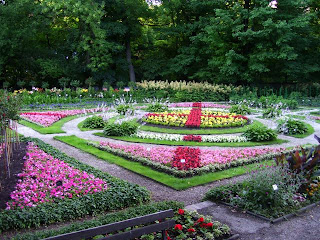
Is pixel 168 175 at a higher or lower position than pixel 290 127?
lower

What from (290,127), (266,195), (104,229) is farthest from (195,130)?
(104,229)

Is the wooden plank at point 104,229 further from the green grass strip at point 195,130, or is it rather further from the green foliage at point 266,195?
the green grass strip at point 195,130

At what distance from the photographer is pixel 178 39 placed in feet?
110

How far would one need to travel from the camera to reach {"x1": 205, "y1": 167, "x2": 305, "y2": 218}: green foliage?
5.18 metres

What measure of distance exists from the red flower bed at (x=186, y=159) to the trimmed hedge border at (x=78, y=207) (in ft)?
5.42

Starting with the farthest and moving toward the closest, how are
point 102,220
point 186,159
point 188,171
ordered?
point 186,159 < point 188,171 < point 102,220

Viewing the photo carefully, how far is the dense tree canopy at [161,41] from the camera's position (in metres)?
25.3

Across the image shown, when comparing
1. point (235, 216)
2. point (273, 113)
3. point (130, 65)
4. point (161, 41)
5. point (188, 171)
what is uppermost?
point (161, 41)

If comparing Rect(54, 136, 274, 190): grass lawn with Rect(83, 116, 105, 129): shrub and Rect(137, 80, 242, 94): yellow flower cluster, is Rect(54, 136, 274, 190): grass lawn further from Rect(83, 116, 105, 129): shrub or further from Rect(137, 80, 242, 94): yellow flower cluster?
Rect(137, 80, 242, 94): yellow flower cluster

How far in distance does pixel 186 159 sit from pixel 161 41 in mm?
27708

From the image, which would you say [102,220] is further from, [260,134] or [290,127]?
[290,127]

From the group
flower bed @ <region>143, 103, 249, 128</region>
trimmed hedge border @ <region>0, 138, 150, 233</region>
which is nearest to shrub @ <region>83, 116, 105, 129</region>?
flower bed @ <region>143, 103, 249, 128</region>

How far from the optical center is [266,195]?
5250 mm

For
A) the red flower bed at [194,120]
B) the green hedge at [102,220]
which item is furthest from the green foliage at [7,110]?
the red flower bed at [194,120]
